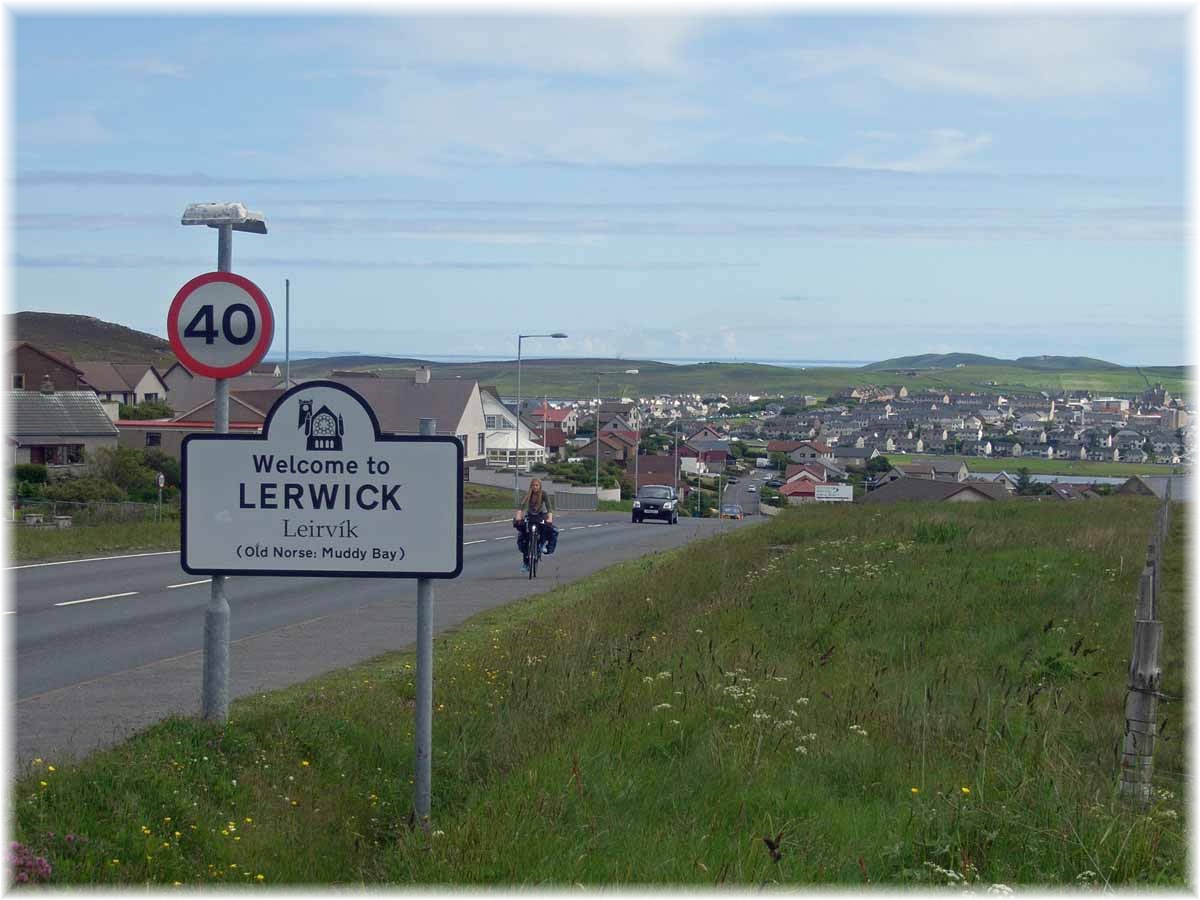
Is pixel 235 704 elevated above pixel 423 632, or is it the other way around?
pixel 423 632

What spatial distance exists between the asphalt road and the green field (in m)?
21.9

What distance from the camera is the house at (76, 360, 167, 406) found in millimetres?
88125

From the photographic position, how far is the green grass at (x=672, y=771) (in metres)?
5.27

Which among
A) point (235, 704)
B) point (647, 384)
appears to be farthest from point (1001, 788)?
point (647, 384)

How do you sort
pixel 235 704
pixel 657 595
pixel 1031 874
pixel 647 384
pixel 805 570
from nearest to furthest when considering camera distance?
1. pixel 1031 874
2. pixel 235 704
3. pixel 657 595
4. pixel 805 570
5. pixel 647 384

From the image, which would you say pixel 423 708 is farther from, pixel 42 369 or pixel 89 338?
pixel 89 338

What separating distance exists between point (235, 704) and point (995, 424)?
46.1 meters

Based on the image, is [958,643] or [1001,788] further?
[958,643]

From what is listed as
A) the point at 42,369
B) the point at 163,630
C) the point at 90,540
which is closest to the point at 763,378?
the point at 42,369

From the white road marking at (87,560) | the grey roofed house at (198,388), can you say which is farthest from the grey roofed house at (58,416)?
the white road marking at (87,560)

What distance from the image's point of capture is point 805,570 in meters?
16.0

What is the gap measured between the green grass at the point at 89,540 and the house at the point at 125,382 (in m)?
63.4

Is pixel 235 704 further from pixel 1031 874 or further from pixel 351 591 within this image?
pixel 351 591

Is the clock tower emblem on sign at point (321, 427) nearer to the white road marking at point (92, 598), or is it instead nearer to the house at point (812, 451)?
the white road marking at point (92, 598)
